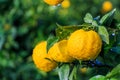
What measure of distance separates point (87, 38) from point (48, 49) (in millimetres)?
184

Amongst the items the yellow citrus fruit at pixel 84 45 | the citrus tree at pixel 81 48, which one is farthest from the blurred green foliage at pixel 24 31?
the yellow citrus fruit at pixel 84 45

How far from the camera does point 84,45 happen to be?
4.47ft

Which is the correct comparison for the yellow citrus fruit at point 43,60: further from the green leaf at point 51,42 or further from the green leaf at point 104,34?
the green leaf at point 104,34

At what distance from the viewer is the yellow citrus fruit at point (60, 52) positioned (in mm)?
1467

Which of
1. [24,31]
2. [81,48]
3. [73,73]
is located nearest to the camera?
[81,48]

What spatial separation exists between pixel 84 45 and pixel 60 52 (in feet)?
0.39

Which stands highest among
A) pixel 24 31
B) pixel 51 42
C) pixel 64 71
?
pixel 51 42

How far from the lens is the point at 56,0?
4.75 feet

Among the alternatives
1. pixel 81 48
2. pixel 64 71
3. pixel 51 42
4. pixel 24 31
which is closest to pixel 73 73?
pixel 64 71

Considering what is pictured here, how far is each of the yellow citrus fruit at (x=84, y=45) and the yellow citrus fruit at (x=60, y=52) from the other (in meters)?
0.06

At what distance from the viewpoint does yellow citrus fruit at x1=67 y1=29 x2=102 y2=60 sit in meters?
1.36

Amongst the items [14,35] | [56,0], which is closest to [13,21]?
[14,35]

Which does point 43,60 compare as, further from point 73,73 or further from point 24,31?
point 24,31

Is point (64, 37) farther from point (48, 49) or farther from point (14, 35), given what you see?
point (14, 35)
